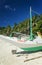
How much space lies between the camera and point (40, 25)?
69.9ft

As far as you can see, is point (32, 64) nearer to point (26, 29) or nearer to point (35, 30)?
point (35, 30)

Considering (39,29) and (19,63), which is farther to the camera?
(39,29)

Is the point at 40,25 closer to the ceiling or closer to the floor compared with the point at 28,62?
closer to the ceiling

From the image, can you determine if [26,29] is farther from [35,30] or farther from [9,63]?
[9,63]

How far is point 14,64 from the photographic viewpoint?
6.55 m

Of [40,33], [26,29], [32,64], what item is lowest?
[32,64]

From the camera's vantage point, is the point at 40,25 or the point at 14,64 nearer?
the point at 14,64

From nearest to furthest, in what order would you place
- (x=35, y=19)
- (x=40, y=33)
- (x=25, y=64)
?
(x=25, y=64), (x=40, y=33), (x=35, y=19)

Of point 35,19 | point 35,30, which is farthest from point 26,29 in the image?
point 35,30

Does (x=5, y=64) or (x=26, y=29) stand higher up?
(x=26, y=29)

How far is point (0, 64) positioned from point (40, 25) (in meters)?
15.4

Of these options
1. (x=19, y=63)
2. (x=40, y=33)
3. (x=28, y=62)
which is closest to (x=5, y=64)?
(x=19, y=63)

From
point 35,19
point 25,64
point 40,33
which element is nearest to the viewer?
point 25,64

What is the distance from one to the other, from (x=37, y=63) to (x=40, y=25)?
15077 millimetres
